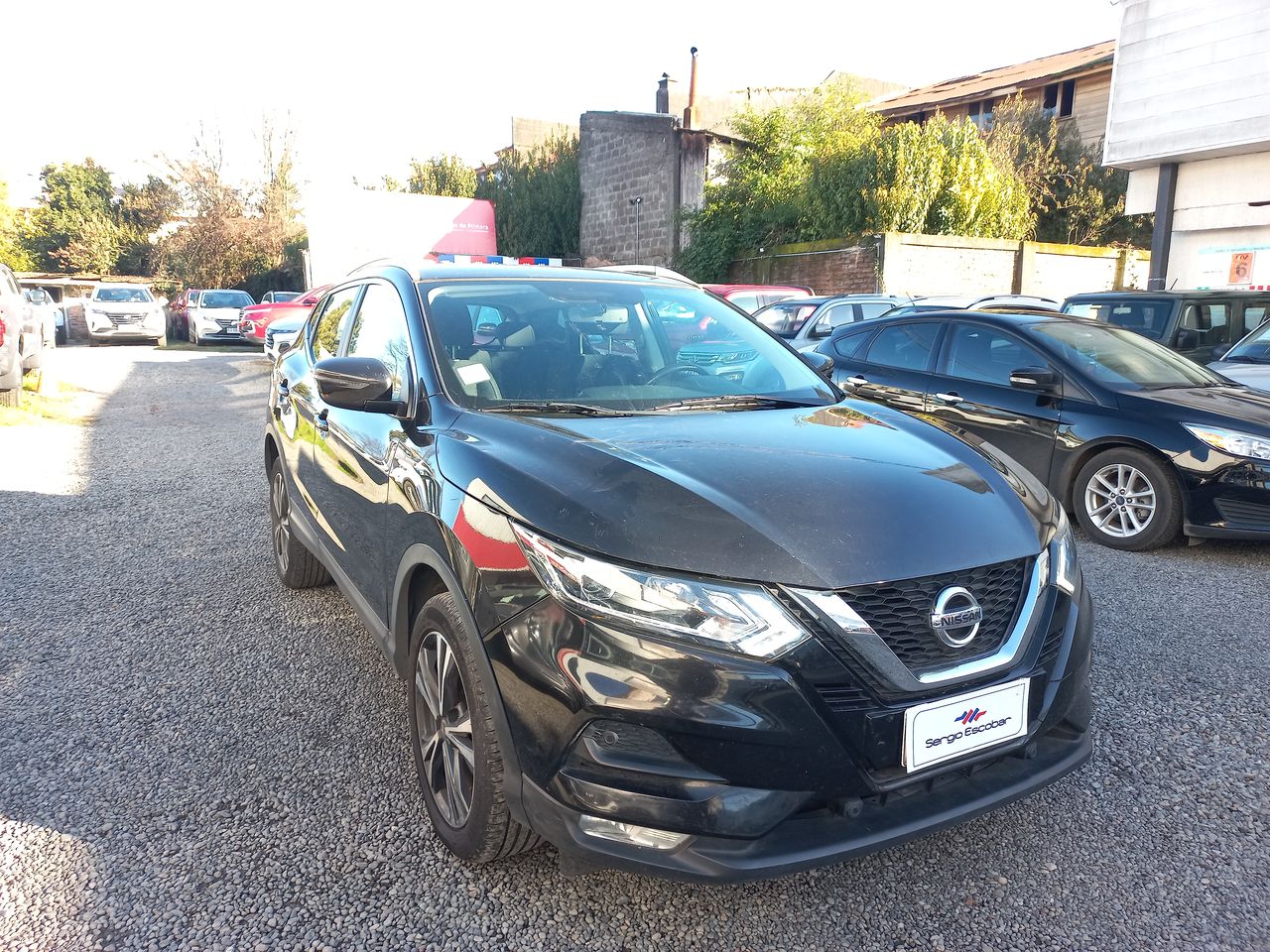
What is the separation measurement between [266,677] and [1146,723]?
137 inches

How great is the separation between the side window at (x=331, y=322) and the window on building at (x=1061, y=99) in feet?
100

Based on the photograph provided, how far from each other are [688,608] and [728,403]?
1290 mm

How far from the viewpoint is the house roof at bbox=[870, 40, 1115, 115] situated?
28.8 m


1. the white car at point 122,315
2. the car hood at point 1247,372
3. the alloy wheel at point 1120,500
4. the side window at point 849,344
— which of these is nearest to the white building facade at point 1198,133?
the car hood at point 1247,372

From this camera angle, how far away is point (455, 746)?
251 centimetres

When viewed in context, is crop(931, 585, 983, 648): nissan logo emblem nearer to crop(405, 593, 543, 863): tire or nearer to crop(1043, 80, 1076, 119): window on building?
crop(405, 593, 543, 863): tire

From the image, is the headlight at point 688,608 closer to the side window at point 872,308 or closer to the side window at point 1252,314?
the side window at point 1252,314

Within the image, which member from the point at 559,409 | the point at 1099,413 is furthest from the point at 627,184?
the point at 559,409

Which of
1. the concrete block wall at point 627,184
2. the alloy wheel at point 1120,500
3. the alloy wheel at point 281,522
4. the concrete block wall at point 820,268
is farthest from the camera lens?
the concrete block wall at point 627,184

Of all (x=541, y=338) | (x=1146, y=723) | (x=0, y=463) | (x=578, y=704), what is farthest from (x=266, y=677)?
(x=0, y=463)

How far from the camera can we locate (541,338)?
3281 millimetres

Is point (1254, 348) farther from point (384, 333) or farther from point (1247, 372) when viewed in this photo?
point (384, 333)

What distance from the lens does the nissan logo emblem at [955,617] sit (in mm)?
2111

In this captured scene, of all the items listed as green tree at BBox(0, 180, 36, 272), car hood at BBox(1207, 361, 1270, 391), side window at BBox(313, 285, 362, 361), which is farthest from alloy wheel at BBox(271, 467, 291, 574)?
green tree at BBox(0, 180, 36, 272)
